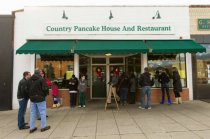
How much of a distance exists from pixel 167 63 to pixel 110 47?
3.67 meters

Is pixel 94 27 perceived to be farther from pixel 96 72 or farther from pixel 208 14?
pixel 208 14

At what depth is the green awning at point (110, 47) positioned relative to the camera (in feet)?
35.9

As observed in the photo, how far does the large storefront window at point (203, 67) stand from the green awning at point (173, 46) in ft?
4.39

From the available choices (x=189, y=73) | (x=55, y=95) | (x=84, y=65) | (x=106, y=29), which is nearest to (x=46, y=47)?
(x=55, y=95)

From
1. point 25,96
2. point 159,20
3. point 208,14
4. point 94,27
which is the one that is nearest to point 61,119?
point 25,96

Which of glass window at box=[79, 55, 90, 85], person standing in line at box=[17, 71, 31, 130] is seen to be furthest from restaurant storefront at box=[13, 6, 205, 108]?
person standing in line at box=[17, 71, 31, 130]

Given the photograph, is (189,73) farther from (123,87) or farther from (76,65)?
(76,65)

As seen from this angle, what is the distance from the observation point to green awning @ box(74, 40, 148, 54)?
10.9 m

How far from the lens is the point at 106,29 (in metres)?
12.5

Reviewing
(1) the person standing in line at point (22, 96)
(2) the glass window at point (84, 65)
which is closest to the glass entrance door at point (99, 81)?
(2) the glass window at point (84, 65)

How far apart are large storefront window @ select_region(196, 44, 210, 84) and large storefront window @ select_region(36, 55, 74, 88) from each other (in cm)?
677

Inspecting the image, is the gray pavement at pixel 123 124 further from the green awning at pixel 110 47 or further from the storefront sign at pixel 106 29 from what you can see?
the storefront sign at pixel 106 29

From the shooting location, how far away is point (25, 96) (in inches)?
307

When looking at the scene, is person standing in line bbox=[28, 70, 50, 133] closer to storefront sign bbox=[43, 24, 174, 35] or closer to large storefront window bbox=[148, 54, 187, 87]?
storefront sign bbox=[43, 24, 174, 35]
